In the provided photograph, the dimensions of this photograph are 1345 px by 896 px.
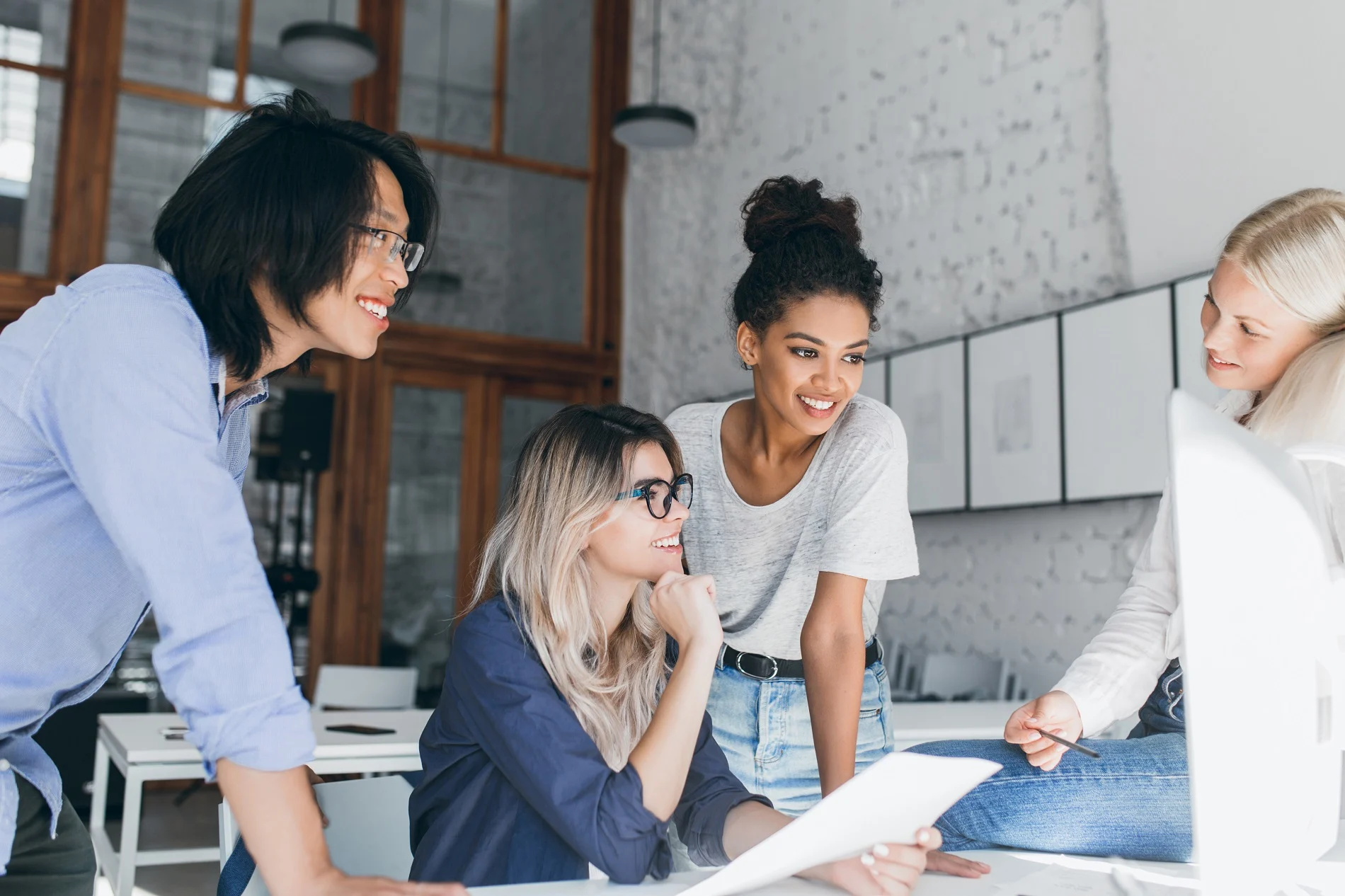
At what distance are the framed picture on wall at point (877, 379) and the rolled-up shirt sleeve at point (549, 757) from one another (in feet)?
11.1

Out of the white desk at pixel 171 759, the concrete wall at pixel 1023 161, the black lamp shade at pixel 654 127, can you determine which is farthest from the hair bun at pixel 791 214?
the black lamp shade at pixel 654 127

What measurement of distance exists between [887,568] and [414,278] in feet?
2.66

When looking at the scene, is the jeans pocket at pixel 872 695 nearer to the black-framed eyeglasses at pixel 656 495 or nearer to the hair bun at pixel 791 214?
the black-framed eyeglasses at pixel 656 495

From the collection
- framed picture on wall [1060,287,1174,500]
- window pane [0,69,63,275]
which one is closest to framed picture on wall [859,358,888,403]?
framed picture on wall [1060,287,1174,500]

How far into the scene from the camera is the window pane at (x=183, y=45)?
5.92 meters

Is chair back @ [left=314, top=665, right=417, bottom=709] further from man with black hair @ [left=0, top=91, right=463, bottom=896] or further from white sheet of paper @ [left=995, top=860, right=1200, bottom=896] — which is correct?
white sheet of paper @ [left=995, top=860, right=1200, bottom=896]

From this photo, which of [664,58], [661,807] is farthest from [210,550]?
[664,58]

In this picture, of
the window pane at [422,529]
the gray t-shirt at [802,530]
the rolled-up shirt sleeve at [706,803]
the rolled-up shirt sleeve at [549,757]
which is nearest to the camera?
the rolled-up shirt sleeve at [549,757]

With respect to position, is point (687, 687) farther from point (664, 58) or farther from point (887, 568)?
point (664, 58)

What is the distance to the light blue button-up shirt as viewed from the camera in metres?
0.93

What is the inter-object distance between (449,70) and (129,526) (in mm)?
6187

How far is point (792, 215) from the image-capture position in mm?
1894

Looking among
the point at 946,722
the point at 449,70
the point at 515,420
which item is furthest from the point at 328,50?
the point at 946,722

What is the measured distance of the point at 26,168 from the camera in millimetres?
5648
